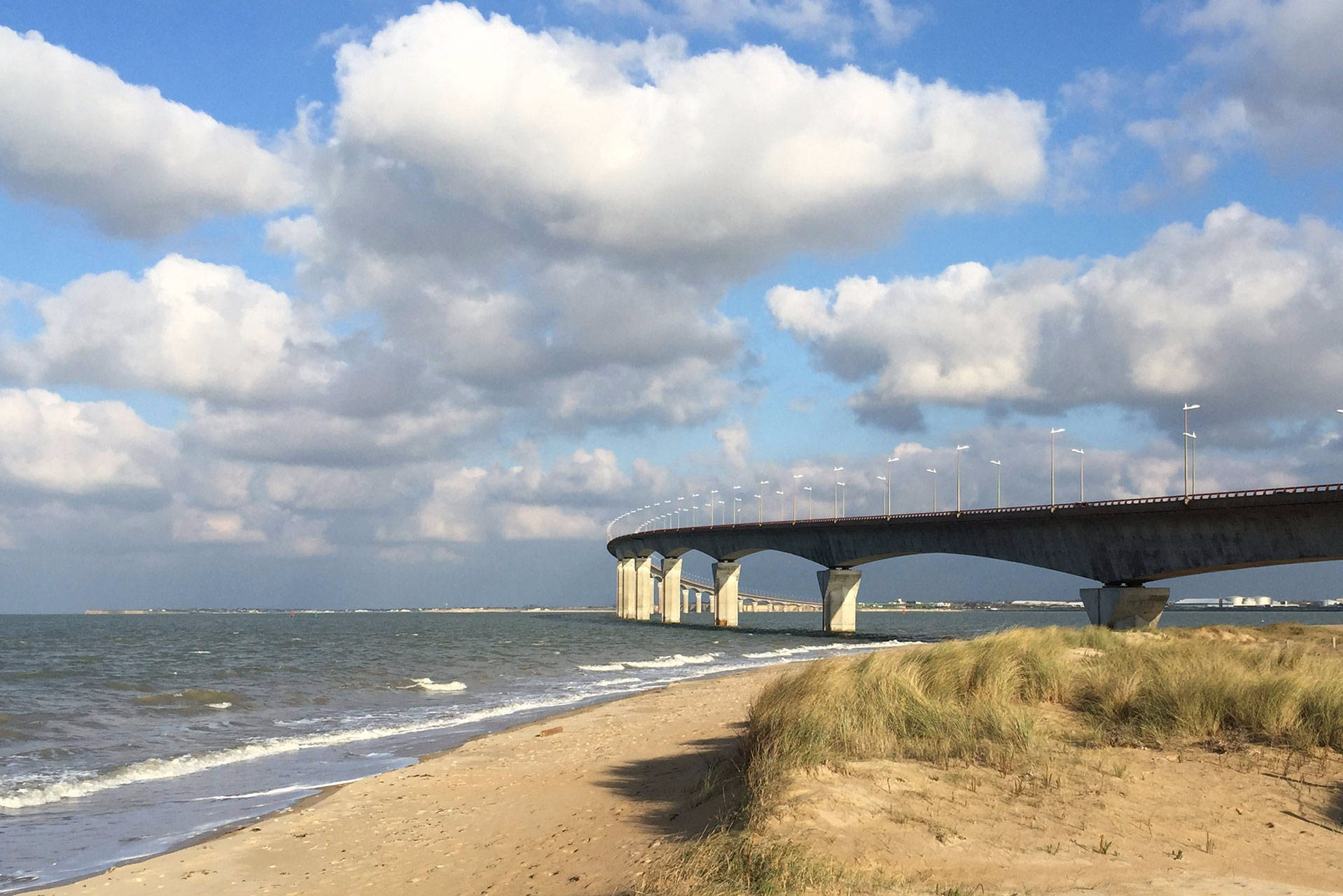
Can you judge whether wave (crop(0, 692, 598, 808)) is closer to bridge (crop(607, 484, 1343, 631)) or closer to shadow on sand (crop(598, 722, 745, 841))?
shadow on sand (crop(598, 722, 745, 841))

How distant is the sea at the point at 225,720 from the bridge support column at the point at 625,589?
313 feet

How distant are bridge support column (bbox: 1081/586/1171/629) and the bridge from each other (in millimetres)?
59

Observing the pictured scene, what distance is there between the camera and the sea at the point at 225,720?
48.2 ft

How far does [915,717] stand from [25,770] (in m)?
17.8

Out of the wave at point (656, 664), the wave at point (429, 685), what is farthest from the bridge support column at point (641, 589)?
the wave at point (429, 685)

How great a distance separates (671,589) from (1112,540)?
89.7 meters

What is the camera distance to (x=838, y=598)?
93812 mm

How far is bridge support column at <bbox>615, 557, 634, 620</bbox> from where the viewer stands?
160m

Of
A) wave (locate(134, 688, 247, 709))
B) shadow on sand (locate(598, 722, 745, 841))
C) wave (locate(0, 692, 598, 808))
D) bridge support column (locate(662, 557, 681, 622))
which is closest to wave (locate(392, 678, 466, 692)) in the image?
wave (locate(134, 688, 247, 709))

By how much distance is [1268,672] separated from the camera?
13898 mm

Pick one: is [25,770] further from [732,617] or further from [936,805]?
[732,617]

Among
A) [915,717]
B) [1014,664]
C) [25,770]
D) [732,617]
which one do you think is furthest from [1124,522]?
[732,617]

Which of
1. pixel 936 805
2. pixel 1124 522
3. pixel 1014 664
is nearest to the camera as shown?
pixel 936 805

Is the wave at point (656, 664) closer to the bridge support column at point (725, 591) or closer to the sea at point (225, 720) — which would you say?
the sea at point (225, 720)
